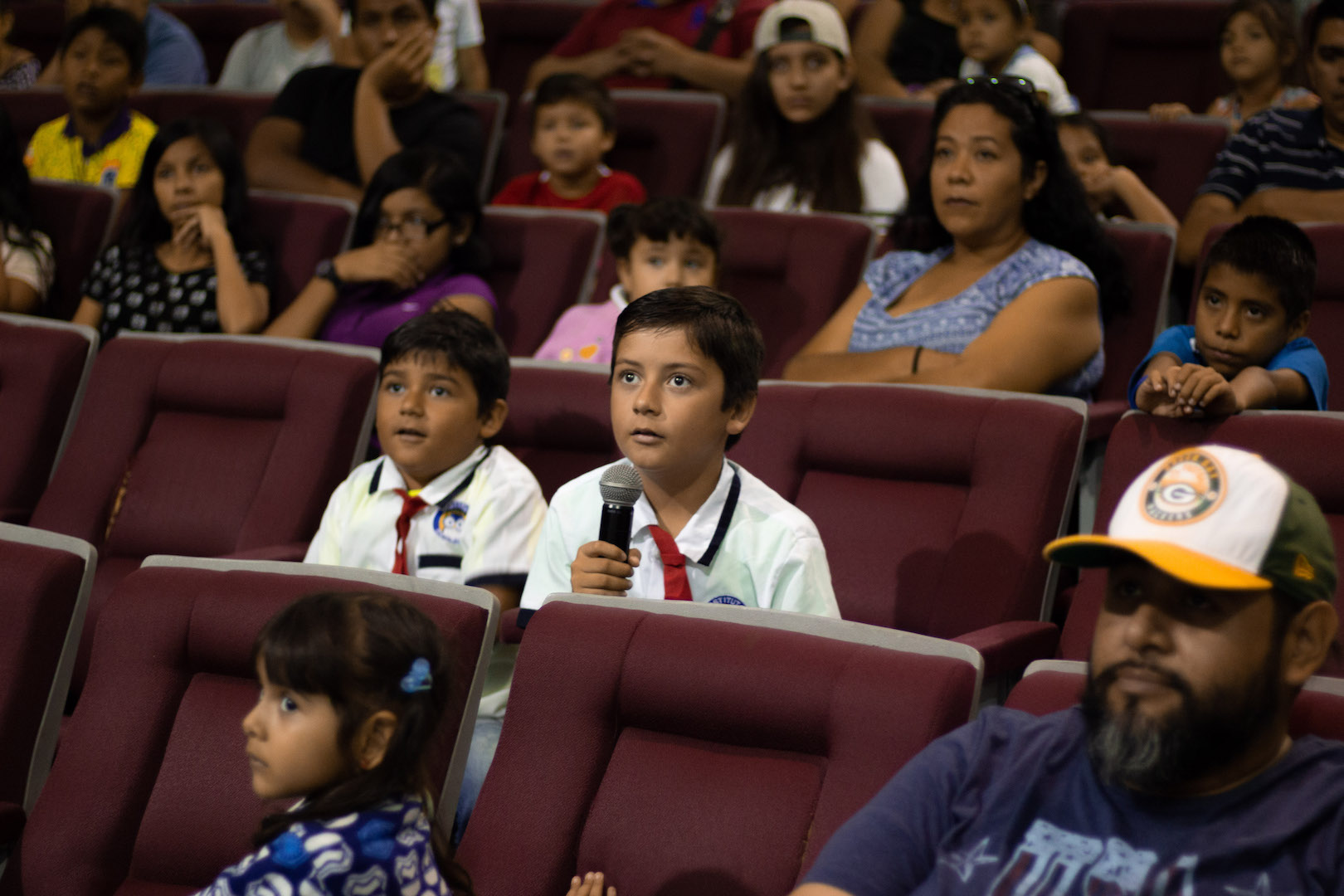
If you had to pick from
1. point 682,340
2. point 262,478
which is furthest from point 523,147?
point 682,340

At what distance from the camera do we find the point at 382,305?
305cm

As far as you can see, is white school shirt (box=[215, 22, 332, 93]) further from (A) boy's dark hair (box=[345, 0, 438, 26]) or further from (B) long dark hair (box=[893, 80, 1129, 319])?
(B) long dark hair (box=[893, 80, 1129, 319])

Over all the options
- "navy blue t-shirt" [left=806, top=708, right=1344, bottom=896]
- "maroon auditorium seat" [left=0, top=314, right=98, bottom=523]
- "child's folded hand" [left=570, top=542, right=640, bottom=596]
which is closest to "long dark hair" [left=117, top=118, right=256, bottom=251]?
"maroon auditorium seat" [left=0, top=314, right=98, bottom=523]

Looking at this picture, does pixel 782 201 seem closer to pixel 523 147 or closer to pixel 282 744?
pixel 523 147

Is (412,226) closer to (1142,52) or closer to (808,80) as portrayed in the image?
Answer: (808,80)

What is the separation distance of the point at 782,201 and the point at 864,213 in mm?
202

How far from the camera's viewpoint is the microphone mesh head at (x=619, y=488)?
4.71 feet

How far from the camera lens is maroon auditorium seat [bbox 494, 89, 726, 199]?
12.3 feet

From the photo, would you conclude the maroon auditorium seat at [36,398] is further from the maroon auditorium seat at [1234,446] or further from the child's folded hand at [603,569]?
the maroon auditorium seat at [1234,446]

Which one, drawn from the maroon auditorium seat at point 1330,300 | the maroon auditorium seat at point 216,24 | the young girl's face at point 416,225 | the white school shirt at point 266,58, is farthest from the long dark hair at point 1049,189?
the maroon auditorium seat at point 216,24

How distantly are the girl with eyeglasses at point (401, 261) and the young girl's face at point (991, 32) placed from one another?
4.92 ft

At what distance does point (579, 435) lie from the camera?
2322 mm

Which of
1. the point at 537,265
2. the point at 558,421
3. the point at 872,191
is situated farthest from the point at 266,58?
the point at 558,421

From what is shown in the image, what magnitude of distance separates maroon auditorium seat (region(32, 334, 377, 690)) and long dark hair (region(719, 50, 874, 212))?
1306 millimetres
